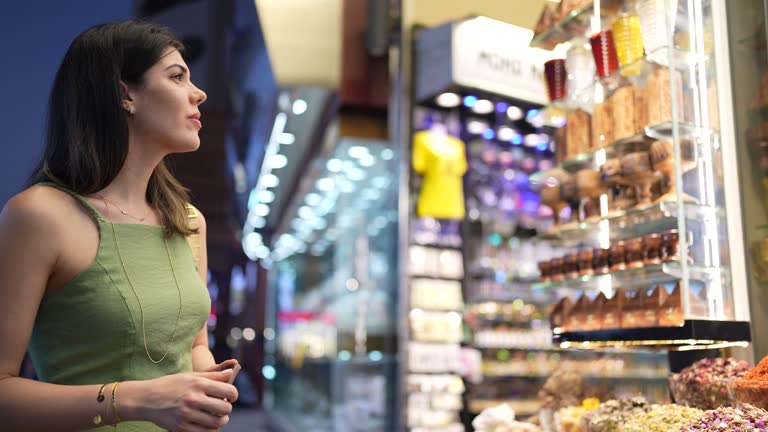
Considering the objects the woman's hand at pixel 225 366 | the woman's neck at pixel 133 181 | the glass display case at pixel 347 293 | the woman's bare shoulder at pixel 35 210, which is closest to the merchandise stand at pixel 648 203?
the woman's hand at pixel 225 366

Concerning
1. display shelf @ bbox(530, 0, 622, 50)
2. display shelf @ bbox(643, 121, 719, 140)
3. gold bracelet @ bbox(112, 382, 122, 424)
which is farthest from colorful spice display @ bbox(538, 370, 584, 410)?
gold bracelet @ bbox(112, 382, 122, 424)

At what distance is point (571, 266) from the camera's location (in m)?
2.68

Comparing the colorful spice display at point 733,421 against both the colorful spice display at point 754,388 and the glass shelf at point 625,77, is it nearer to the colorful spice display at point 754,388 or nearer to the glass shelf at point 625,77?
the colorful spice display at point 754,388

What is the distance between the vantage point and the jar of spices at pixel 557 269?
2.74m

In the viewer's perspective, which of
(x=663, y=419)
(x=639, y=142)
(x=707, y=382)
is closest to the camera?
(x=663, y=419)

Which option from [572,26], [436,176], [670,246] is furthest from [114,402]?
[436,176]

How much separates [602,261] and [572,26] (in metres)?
0.90

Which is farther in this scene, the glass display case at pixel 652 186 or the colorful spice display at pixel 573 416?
the colorful spice display at pixel 573 416

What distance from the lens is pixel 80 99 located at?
4.28 feet

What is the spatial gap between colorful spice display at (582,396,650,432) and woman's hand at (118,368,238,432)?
1.27 m

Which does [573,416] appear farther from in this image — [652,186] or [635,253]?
[652,186]

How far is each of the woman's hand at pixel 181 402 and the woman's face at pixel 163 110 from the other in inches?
19.2

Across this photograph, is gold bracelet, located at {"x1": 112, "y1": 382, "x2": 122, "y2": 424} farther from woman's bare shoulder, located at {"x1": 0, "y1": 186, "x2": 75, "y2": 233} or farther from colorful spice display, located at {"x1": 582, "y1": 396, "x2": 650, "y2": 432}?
colorful spice display, located at {"x1": 582, "y1": 396, "x2": 650, "y2": 432}

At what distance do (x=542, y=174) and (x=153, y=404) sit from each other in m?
2.09
